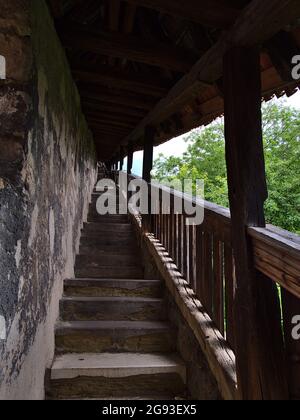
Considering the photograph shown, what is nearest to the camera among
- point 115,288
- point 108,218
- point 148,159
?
point 115,288

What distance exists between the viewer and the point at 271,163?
1312 cm

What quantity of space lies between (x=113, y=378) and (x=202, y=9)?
2.44m

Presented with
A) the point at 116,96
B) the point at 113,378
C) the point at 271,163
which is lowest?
the point at 113,378

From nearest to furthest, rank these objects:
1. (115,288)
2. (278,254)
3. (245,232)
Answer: (278,254)
(245,232)
(115,288)

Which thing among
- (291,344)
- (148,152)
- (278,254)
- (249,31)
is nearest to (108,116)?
(148,152)

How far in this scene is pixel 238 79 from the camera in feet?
5.86

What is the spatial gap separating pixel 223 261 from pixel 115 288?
152cm

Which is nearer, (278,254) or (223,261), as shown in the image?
(278,254)

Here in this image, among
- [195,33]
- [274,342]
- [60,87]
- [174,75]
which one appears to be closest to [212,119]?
[174,75]

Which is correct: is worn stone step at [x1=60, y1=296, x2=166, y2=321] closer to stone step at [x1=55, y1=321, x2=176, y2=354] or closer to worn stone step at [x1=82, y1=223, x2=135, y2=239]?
stone step at [x1=55, y1=321, x2=176, y2=354]

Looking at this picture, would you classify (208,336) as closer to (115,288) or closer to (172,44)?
(115,288)

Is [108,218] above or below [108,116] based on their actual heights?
below

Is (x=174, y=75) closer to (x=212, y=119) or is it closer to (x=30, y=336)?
(x=212, y=119)
